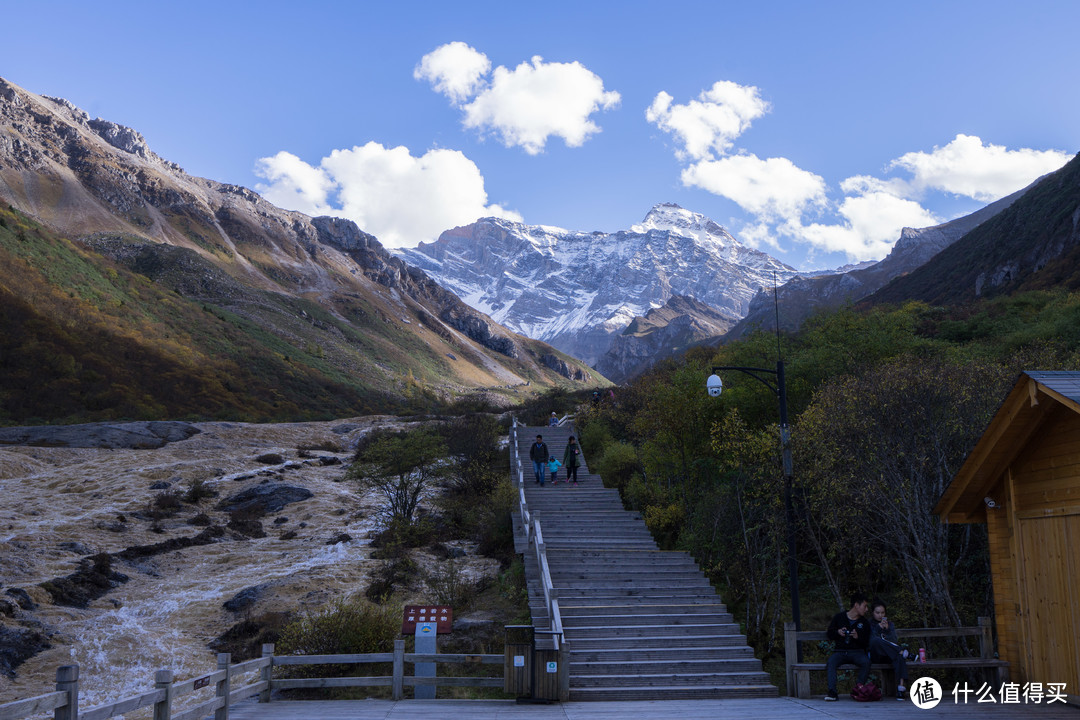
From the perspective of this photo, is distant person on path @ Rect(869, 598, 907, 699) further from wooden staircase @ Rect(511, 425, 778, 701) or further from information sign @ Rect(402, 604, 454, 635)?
information sign @ Rect(402, 604, 454, 635)

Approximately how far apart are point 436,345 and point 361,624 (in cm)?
12339

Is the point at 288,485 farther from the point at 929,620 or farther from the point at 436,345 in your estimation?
the point at 436,345

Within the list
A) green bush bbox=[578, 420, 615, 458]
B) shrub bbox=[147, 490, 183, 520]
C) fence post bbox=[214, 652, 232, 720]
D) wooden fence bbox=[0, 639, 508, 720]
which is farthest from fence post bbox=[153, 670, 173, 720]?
shrub bbox=[147, 490, 183, 520]

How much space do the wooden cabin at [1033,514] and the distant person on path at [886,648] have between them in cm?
141

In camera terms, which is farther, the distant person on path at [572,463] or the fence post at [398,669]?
the distant person on path at [572,463]

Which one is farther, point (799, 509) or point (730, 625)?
point (799, 509)

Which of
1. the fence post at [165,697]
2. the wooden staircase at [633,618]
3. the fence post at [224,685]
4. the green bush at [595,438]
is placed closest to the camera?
the fence post at [165,697]

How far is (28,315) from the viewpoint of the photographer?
2167 inches

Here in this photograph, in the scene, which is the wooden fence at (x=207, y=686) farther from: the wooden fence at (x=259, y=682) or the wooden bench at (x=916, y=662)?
the wooden bench at (x=916, y=662)

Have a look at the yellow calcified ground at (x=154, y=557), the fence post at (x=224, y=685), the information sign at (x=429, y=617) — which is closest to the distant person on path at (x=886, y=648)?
the information sign at (x=429, y=617)

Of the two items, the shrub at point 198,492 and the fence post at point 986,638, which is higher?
the shrub at point 198,492

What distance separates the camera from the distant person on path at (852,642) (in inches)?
393

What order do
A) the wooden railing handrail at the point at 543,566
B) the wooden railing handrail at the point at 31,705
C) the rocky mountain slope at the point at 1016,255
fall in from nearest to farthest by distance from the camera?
the wooden railing handrail at the point at 31,705 → the wooden railing handrail at the point at 543,566 → the rocky mountain slope at the point at 1016,255

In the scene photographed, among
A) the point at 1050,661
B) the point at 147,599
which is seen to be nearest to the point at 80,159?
the point at 147,599
